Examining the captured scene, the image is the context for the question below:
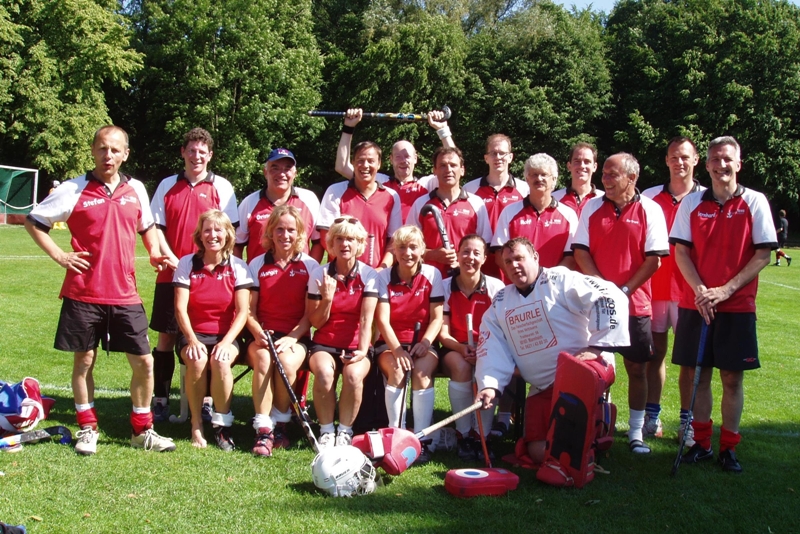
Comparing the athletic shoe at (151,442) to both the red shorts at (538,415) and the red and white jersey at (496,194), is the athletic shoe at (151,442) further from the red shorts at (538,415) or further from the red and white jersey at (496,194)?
the red and white jersey at (496,194)

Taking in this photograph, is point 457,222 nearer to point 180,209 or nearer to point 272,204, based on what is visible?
point 272,204

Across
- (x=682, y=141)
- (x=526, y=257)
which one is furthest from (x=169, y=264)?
(x=682, y=141)

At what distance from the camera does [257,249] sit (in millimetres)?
5754

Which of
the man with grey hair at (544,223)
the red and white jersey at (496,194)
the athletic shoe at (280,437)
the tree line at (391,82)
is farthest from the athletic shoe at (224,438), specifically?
the tree line at (391,82)

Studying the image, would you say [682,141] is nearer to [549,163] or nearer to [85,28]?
[549,163]

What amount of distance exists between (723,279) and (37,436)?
4.62m

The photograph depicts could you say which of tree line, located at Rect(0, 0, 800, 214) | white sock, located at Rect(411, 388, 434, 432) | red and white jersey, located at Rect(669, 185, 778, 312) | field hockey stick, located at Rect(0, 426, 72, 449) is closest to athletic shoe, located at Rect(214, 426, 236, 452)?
field hockey stick, located at Rect(0, 426, 72, 449)

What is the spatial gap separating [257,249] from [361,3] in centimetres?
3678

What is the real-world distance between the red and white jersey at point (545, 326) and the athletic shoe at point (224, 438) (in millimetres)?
1730

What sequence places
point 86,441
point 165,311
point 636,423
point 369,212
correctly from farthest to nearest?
1. point 369,212
2. point 165,311
3. point 636,423
4. point 86,441

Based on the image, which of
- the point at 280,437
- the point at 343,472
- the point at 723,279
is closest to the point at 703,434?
the point at 723,279

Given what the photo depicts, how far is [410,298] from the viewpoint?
5277 mm

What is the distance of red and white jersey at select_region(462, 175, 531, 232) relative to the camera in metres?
6.12

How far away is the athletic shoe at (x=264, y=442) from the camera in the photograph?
483cm
